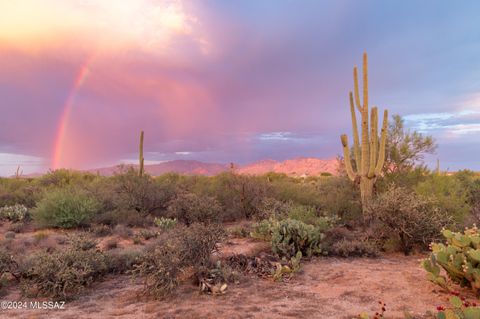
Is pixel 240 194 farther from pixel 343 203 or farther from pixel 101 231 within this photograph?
Result: pixel 101 231

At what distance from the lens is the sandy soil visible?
4.99 m

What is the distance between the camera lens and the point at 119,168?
17.1 meters

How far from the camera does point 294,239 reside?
27.0 feet

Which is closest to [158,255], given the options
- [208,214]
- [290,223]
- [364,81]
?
[290,223]

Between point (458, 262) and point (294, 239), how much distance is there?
3525 mm

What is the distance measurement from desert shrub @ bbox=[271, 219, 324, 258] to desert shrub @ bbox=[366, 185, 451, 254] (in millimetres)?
1718

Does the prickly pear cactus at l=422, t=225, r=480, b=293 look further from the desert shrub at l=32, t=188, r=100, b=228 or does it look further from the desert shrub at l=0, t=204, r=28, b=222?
the desert shrub at l=0, t=204, r=28, b=222

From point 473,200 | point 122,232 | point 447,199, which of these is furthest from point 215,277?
point 473,200

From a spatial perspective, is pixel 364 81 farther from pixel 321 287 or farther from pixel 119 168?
pixel 119 168

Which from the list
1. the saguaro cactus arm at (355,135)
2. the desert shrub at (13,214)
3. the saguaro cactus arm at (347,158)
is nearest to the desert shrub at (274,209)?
the saguaro cactus arm at (347,158)

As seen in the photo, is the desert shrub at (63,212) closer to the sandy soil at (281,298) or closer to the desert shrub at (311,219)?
the sandy soil at (281,298)

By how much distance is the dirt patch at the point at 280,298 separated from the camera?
498 centimetres

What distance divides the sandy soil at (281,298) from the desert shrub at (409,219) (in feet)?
4.91

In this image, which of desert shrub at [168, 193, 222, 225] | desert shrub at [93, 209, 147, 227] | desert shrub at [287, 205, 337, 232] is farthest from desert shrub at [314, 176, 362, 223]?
desert shrub at [93, 209, 147, 227]
